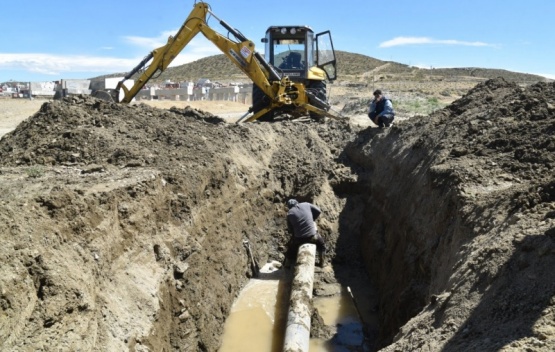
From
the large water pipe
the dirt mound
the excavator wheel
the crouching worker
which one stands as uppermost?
the excavator wheel

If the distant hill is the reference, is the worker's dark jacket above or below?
below

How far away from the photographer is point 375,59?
93.8 metres

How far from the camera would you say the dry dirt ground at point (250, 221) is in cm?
460

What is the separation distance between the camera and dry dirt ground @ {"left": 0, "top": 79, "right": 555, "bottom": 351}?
4602 mm

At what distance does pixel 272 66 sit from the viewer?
54.1 ft

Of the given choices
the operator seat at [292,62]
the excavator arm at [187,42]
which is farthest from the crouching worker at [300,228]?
the operator seat at [292,62]

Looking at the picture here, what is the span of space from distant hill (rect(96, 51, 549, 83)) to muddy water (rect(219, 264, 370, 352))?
6644 cm

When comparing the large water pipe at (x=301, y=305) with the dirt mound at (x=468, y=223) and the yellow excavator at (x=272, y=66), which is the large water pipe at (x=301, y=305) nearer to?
the dirt mound at (x=468, y=223)

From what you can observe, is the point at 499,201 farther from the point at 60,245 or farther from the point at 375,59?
the point at 375,59

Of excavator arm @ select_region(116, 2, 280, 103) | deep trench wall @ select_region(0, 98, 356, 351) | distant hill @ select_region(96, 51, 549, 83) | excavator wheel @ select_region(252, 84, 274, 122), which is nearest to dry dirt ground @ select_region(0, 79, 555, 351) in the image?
deep trench wall @ select_region(0, 98, 356, 351)

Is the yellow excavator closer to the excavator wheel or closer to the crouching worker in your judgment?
the excavator wheel

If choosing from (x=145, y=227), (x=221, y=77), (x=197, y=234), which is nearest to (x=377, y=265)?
(x=197, y=234)

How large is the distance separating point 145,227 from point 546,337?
4.85 m

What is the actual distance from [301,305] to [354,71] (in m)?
75.5
